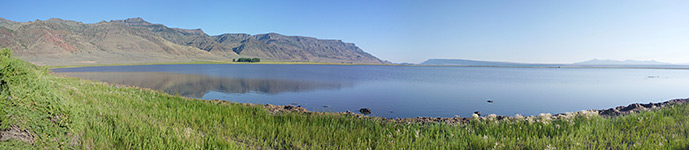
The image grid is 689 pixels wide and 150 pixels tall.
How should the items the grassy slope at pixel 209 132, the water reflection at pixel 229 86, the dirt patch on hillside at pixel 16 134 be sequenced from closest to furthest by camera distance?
the dirt patch on hillside at pixel 16 134
the grassy slope at pixel 209 132
the water reflection at pixel 229 86

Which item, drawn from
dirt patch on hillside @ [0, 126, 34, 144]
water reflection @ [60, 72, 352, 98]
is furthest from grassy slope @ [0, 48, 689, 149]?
water reflection @ [60, 72, 352, 98]

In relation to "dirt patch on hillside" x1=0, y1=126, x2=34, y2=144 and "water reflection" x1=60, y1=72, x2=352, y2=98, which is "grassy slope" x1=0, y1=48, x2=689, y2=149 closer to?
"dirt patch on hillside" x1=0, y1=126, x2=34, y2=144

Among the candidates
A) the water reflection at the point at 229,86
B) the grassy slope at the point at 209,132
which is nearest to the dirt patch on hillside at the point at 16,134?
the grassy slope at the point at 209,132

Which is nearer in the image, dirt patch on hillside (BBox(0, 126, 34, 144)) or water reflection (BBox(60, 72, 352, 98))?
dirt patch on hillside (BBox(0, 126, 34, 144))

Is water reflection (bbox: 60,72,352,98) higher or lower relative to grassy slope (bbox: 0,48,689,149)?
lower

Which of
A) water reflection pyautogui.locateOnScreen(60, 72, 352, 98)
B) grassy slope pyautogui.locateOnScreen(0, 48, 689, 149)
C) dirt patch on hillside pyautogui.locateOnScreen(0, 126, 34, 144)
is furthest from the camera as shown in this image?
water reflection pyautogui.locateOnScreen(60, 72, 352, 98)

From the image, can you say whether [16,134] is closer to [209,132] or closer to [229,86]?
[209,132]

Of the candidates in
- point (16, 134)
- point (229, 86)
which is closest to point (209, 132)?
point (16, 134)

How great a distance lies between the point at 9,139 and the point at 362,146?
5.42 m

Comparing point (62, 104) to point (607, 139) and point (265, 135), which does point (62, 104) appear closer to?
point (265, 135)

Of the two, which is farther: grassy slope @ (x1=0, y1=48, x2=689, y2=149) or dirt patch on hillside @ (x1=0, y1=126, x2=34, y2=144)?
grassy slope @ (x1=0, y1=48, x2=689, y2=149)

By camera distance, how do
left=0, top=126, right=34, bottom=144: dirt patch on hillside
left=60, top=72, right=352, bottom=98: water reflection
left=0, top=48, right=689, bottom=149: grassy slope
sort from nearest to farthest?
left=0, top=126, right=34, bottom=144: dirt patch on hillside < left=0, top=48, right=689, bottom=149: grassy slope < left=60, top=72, right=352, bottom=98: water reflection

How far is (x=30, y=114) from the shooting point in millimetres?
4668

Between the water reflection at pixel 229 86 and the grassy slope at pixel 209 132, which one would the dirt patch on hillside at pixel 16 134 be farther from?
the water reflection at pixel 229 86
